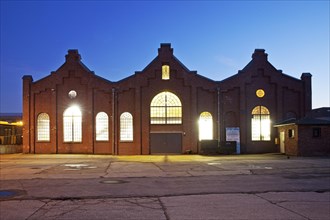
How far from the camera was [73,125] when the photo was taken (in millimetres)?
44438

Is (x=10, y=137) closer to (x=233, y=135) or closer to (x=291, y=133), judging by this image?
(x=233, y=135)

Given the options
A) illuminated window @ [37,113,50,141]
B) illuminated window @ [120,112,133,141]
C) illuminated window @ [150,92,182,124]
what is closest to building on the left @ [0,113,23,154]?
illuminated window @ [37,113,50,141]

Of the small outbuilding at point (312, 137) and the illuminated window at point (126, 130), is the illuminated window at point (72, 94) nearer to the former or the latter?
the illuminated window at point (126, 130)

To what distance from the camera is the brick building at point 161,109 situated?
144 ft

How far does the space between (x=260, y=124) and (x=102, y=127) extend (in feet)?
51.3

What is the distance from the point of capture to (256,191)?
15336mm

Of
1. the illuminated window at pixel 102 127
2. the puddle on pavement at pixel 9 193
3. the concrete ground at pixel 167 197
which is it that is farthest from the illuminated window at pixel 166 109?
the puddle on pavement at pixel 9 193

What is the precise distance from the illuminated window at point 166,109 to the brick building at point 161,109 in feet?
0.32

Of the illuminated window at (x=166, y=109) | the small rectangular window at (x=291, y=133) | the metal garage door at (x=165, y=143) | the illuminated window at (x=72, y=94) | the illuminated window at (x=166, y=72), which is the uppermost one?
the illuminated window at (x=166, y=72)

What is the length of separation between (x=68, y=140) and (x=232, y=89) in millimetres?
16969

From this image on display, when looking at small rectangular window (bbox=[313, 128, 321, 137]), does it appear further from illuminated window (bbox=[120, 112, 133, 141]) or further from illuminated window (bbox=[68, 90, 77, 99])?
illuminated window (bbox=[68, 90, 77, 99])

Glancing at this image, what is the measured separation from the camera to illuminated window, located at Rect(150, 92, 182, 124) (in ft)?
144

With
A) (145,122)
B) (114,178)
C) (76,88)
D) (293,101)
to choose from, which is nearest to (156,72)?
(145,122)

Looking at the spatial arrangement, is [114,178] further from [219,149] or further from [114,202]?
[219,149]
